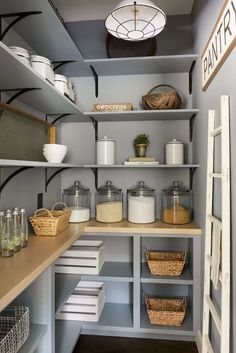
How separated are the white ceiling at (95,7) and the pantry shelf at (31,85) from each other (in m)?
0.91

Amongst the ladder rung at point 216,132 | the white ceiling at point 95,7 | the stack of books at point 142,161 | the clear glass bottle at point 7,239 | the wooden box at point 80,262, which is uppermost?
the white ceiling at point 95,7

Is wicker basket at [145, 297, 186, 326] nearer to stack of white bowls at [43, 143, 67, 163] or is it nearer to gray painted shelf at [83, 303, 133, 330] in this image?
gray painted shelf at [83, 303, 133, 330]

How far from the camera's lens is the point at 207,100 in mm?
1658

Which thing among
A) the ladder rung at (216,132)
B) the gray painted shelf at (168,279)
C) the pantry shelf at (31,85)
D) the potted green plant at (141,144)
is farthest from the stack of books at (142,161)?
the gray painted shelf at (168,279)

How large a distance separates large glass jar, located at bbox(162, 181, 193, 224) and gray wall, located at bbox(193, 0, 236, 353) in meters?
0.09

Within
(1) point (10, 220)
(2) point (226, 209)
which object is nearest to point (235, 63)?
(2) point (226, 209)

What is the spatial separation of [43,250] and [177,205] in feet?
3.79

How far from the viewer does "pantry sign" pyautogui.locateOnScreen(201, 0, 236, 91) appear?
109 centimetres

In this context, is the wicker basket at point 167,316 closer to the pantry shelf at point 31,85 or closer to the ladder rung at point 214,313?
the ladder rung at point 214,313

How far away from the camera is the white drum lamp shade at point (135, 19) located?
1.51 meters

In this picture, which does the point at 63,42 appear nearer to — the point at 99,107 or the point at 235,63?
the point at 99,107

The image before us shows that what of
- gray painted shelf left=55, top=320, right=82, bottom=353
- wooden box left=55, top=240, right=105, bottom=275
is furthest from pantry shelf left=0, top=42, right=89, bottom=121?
gray painted shelf left=55, top=320, right=82, bottom=353

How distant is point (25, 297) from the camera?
4.58 feet

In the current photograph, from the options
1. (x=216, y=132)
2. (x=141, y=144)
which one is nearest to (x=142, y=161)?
(x=141, y=144)
